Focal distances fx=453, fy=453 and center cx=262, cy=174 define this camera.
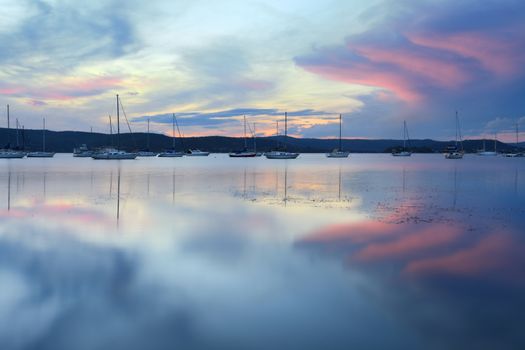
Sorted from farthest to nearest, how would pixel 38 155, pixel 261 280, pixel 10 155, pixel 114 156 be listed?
pixel 38 155 → pixel 10 155 → pixel 114 156 → pixel 261 280

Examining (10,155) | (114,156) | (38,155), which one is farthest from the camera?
(38,155)

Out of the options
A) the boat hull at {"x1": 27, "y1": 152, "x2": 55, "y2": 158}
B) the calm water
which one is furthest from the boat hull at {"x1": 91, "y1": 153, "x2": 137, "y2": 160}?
the calm water

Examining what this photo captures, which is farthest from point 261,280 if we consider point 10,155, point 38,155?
point 38,155

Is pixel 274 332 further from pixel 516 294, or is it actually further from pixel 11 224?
pixel 11 224

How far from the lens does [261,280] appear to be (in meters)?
9.81

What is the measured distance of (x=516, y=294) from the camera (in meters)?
8.95

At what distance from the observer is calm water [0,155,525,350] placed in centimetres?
704

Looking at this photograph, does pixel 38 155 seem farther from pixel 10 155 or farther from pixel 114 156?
pixel 114 156

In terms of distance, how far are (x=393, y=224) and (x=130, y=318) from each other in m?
11.6

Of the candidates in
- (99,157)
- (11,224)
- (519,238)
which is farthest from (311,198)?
(99,157)

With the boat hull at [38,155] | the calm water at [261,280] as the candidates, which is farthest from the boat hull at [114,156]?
the calm water at [261,280]

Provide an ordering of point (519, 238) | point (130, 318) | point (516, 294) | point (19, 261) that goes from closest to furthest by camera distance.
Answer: point (130, 318), point (516, 294), point (19, 261), point (519, 238)

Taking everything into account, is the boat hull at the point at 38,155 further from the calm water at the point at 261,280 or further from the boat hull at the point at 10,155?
the calm water at the point at 261,280

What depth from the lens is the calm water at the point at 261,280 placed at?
23.1ft
